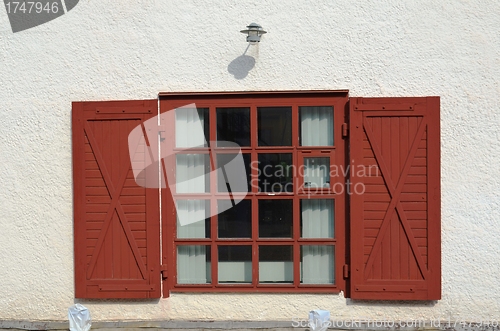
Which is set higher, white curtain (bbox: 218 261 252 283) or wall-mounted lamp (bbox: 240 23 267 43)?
wall-mounted lamp (bbox: 240 23 267 43)

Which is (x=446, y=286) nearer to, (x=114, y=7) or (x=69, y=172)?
(x=69, y=172)

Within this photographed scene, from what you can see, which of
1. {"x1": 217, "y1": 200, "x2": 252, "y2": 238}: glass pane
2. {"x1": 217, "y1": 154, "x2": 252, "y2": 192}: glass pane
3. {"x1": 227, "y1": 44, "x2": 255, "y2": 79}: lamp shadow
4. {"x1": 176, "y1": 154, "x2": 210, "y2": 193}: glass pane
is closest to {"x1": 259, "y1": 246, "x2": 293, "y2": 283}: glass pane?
{"x1": 217, "y1": 200, "x2": 252, "y2": 238}: glass pane

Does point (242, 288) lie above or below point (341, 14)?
below

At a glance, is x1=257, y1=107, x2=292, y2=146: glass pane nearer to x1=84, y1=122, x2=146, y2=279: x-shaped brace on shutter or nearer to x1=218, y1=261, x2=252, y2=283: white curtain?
x1=218, y1=261, x2=252, y2=283: white curtain

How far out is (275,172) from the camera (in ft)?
18.5

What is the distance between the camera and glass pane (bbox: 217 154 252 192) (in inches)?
223

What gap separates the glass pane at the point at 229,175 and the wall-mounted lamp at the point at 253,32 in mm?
1124

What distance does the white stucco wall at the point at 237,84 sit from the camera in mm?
5488

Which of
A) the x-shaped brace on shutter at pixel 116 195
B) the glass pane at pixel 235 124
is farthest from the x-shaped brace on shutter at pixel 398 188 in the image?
the x-shaped brace on shutter at pixel 116 195

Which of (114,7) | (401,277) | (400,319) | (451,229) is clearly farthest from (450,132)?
(114,7)

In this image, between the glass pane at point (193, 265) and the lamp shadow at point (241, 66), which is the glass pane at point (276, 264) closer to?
the glass pane at point (193, 265)

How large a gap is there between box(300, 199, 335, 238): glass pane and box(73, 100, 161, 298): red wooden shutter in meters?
1.45

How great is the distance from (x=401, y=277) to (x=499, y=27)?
257 centimetres

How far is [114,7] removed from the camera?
5.64 metres
